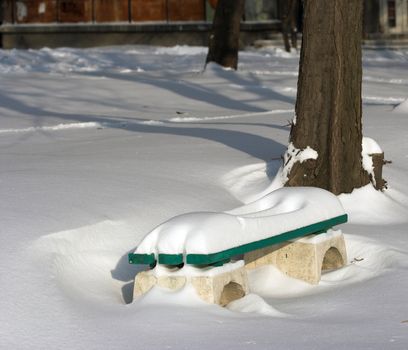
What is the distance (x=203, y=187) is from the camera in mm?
8602

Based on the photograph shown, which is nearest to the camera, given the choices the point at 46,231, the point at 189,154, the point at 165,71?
the point at 46,231

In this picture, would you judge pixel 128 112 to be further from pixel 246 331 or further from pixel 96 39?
pixel 96 39

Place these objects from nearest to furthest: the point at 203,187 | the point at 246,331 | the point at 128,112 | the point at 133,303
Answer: the point at 246,331 → the point at 133,303 → the point at 203,187 → the point at 128,112

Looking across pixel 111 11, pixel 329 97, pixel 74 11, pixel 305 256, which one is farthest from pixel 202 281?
pixel 111 11

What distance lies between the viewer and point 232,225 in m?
6.46

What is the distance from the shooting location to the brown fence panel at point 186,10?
1277 inches

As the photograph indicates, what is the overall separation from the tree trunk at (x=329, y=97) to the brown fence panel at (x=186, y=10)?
23.8 metres

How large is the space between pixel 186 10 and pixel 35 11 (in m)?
4.49

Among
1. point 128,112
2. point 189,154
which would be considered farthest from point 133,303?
point 128,112

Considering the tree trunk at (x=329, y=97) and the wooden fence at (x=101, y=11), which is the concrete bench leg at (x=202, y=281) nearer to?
the tree trunk at (x=329, y=97)

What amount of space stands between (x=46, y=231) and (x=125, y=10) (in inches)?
1016

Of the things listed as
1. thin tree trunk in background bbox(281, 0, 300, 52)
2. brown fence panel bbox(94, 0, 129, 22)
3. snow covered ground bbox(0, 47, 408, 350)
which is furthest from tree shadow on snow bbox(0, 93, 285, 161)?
brown fence panel bbox(94, 0, 129, 22)

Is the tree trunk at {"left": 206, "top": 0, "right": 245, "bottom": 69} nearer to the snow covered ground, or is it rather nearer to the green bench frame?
the snow covered ground

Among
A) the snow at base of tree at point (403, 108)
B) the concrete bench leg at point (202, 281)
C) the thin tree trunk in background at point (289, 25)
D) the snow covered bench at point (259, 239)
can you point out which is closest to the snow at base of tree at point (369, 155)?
the snow covered bench at point (259, 239)
